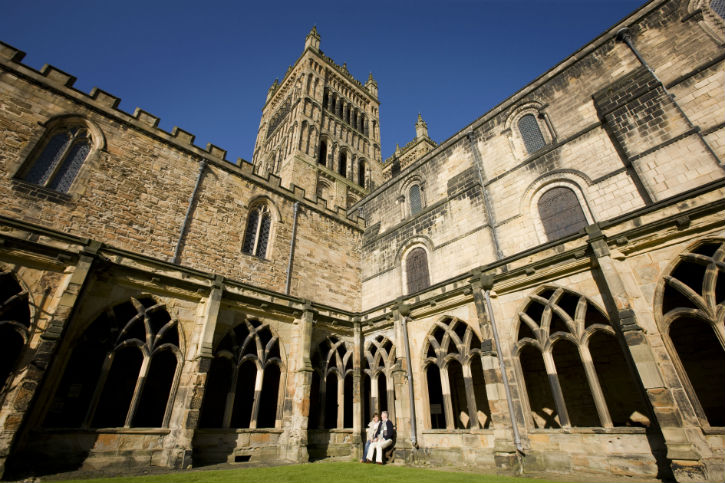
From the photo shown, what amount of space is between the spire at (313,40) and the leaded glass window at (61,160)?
93.4 feet

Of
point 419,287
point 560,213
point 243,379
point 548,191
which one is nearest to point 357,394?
point 243,379

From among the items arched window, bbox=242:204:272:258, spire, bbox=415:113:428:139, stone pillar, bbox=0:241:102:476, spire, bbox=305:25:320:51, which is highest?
spire, bbox=305:25:320:51

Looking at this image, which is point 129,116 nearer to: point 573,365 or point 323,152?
point 573,365

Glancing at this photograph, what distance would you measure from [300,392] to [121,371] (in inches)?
237

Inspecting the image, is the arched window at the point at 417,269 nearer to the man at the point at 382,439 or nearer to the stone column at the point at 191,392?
the man at the point at 382,439

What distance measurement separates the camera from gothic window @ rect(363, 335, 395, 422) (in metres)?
11.9

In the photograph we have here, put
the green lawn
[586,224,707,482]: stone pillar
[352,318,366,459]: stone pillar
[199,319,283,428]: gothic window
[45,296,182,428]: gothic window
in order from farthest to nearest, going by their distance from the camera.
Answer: [352,318,366,459]: stone pillar, [199,319,283,428]: gothic window, [45,296,182,428]: gothic window, the green lawn, [586,224,707,482]: stone pillar

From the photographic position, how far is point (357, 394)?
12.6 metres

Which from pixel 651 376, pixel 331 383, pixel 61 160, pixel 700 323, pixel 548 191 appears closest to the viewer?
pixel 651 376

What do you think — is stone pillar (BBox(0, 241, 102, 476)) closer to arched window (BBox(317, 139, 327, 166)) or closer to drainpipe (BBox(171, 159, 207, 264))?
drainpipe (BBox(171, 159, 207, 264))

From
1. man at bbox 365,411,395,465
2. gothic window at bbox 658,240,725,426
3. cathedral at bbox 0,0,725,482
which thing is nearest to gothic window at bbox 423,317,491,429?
cathedral at bbox 0,0,725,482

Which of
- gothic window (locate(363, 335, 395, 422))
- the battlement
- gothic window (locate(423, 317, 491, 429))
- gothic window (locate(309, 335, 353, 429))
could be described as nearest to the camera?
gothic window (locate(423, 317, 491, 429))

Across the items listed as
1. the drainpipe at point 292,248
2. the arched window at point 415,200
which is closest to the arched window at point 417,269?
the arched window at point 415,200

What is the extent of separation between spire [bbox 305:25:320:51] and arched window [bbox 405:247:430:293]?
94.5ft
